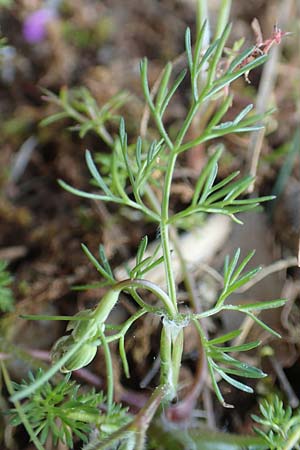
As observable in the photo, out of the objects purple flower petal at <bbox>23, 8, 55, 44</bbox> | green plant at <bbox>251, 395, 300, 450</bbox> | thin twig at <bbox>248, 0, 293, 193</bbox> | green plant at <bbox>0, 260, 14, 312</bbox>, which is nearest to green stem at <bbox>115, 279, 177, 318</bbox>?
green plant at <bbox>251, 395, 300, 450</bbox>

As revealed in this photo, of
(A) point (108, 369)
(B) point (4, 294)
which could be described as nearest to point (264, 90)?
(B) point (4, 294)

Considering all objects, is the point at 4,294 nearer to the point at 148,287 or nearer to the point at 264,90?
the point at 148,287

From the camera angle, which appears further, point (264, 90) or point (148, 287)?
point (264, 90)

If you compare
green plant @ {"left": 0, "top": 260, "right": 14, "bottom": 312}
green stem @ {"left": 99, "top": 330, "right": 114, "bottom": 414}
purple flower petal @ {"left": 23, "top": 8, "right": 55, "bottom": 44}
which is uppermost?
purple flower petal @ {"left": 23, "top": 8, "right": 55, "bottom": 44}

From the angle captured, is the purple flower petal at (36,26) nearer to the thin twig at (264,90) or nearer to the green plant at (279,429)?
the thin twig at (264,90)

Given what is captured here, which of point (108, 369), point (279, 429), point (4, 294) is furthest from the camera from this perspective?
point (4, 294)

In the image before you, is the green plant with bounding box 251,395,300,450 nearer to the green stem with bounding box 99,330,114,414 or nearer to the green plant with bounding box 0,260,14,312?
the green stem with bounding box 99,330,114,414

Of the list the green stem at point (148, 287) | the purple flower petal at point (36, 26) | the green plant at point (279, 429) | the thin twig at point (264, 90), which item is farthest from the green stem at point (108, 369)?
the purple flower petal at point (36, 26)

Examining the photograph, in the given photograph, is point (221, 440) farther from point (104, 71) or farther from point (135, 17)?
point (135, 17)

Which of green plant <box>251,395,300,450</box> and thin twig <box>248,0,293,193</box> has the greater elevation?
thin twig <box>248,0,293,193</box>
